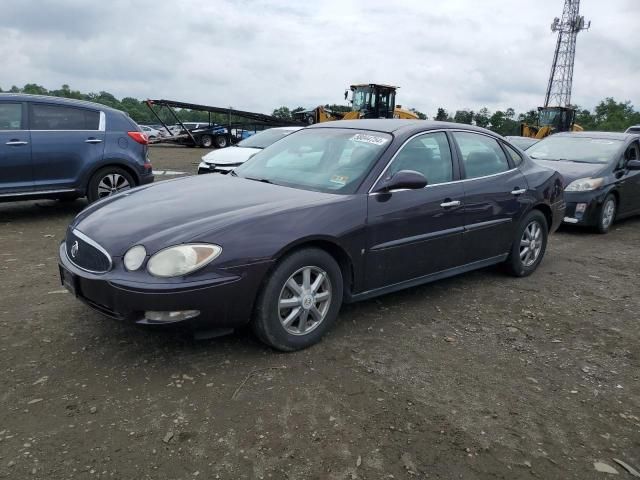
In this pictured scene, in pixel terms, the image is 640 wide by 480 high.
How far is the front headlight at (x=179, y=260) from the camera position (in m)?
3.01

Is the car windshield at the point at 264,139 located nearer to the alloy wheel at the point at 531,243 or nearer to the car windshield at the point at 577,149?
the car windshield at the point at 577,149

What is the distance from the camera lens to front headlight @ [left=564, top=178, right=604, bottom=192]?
7.64 meters

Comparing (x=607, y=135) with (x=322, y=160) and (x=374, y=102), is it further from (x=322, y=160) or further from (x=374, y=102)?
(x=374, y=102)

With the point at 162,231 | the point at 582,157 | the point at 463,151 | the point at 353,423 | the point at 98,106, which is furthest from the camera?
the point at 582,157

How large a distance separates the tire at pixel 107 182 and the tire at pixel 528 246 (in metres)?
5.22

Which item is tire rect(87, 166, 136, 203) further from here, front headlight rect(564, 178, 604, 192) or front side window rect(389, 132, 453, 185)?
front headlight rect(564, 178, 604, 192)

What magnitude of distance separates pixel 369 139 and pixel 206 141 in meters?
25.6

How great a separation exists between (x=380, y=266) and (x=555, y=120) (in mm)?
26657

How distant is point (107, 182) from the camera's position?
299 inches

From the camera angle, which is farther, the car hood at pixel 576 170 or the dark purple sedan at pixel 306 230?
the car hood at pixel 576 170

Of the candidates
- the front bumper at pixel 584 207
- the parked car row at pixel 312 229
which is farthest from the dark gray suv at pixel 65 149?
the front bumper at pixel 584 207

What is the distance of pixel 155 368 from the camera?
3.23 m

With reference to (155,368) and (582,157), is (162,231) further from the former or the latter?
(582,157)

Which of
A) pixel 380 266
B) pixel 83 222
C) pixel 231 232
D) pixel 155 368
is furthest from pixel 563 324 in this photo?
pixel 83 222
